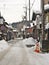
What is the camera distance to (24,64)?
52.3ft

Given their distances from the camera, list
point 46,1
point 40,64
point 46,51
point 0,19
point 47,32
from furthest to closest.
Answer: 1. point 0,19
2. point 46,1
3. point 47,32
4. point 46,51
5. point 40,64

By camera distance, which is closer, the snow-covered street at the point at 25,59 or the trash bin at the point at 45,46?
the snow-covered street at the point at 25,59

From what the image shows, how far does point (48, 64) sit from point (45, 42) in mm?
13177

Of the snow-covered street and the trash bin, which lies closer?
the snow-covered street

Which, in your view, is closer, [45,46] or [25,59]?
[25,59]

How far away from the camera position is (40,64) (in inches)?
626

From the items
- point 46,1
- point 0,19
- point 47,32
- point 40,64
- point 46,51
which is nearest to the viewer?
point 40,64

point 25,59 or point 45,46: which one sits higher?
point 25,59

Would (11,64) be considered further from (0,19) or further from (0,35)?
(0,19)

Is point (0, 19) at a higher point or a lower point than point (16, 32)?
higher

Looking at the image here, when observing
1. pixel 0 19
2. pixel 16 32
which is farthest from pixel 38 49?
pixel 16 32

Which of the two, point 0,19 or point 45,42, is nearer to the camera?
point 45,42

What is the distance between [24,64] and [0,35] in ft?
184

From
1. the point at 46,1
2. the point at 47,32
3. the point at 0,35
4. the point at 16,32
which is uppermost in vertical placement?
the point at 46,1
